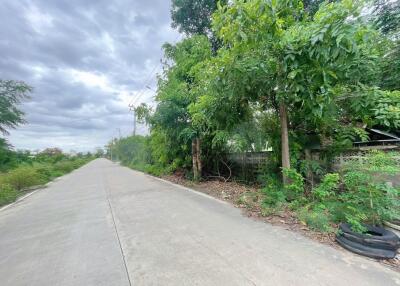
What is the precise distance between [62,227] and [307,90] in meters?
5.43

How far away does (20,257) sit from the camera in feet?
10.1

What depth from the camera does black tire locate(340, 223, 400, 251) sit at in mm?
2439

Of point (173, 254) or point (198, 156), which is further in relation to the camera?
point (198, 156)

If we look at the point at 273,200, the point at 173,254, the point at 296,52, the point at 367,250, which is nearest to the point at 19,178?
the point at 173,254

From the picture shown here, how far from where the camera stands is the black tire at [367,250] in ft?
7.88

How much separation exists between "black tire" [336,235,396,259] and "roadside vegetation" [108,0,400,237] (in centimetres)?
27

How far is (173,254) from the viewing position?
2781 mm

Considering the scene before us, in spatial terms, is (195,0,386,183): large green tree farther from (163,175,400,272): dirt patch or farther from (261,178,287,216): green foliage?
(163,175,400,272): dirt patch

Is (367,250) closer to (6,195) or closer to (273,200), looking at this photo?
(273,200)

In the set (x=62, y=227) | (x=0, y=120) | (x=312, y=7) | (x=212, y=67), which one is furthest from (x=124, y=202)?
(x=0, y=120)

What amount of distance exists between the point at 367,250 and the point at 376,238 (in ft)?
0.63

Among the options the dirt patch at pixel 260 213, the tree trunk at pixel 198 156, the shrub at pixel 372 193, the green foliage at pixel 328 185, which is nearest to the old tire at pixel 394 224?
the shrub at pixel 372 193

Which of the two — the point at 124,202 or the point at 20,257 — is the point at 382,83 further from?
the point at 20,257

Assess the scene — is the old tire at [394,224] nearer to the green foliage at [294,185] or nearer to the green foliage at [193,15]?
the green foliage at [294,185]
